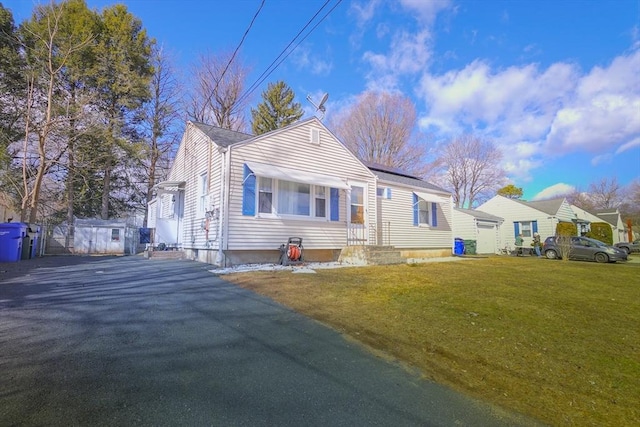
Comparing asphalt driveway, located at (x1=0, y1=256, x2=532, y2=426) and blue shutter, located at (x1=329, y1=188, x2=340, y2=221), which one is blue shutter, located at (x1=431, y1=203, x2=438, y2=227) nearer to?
blue shutter, located at (x1=329, y1=188, x2=340, y2=221)

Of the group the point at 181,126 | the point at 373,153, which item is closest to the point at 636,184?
the point at 373,153

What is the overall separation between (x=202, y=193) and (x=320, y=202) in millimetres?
4354

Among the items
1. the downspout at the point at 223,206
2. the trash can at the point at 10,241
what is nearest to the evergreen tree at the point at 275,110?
the downspout at the point at 223,206

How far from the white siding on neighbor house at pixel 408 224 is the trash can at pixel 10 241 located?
13429 millimetres

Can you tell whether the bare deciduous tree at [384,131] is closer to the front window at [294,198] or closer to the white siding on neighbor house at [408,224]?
the white siding on neighbor house at [408,224]

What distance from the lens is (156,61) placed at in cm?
2273

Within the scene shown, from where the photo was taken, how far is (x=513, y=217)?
2820cm

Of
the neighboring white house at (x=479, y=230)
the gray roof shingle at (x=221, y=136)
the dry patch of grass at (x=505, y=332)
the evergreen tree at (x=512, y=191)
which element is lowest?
the dry patch of grass at (x=505, y=332)

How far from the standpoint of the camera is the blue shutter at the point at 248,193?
9.61 m

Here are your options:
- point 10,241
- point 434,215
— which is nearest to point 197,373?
point 10,241

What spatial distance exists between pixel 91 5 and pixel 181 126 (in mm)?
8592

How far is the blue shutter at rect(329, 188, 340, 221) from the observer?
11648mm

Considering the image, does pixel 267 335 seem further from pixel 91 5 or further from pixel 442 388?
pixel 91 5

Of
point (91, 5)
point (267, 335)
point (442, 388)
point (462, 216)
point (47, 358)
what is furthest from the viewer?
point (462, 216)
